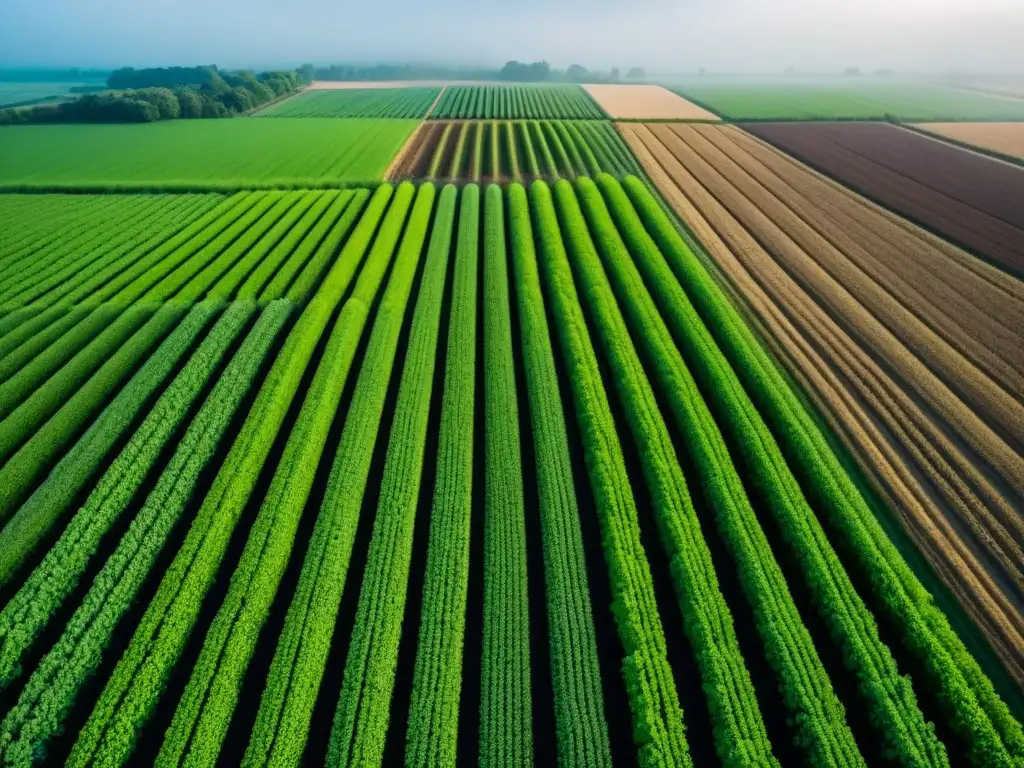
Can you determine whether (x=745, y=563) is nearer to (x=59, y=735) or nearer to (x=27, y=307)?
(x=59, y=735)

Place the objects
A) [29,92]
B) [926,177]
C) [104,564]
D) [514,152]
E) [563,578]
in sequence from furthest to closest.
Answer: [29,92], [514,152], [926,177], [104,564], [563,578]

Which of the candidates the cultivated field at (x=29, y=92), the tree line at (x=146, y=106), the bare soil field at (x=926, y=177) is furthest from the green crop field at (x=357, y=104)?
the bare soil field at (x=926, y=177)

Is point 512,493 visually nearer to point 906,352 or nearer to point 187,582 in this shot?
point 187,582

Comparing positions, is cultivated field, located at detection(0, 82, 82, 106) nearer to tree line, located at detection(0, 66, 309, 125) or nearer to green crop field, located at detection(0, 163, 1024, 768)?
tree line, located at detection(0, 66, 309, 125)

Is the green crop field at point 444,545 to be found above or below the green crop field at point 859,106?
below

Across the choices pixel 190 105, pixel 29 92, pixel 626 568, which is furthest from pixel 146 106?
pixel 626 568

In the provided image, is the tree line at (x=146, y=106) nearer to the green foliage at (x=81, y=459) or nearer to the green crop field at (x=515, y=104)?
the green crop field at (x=515, y=104)
